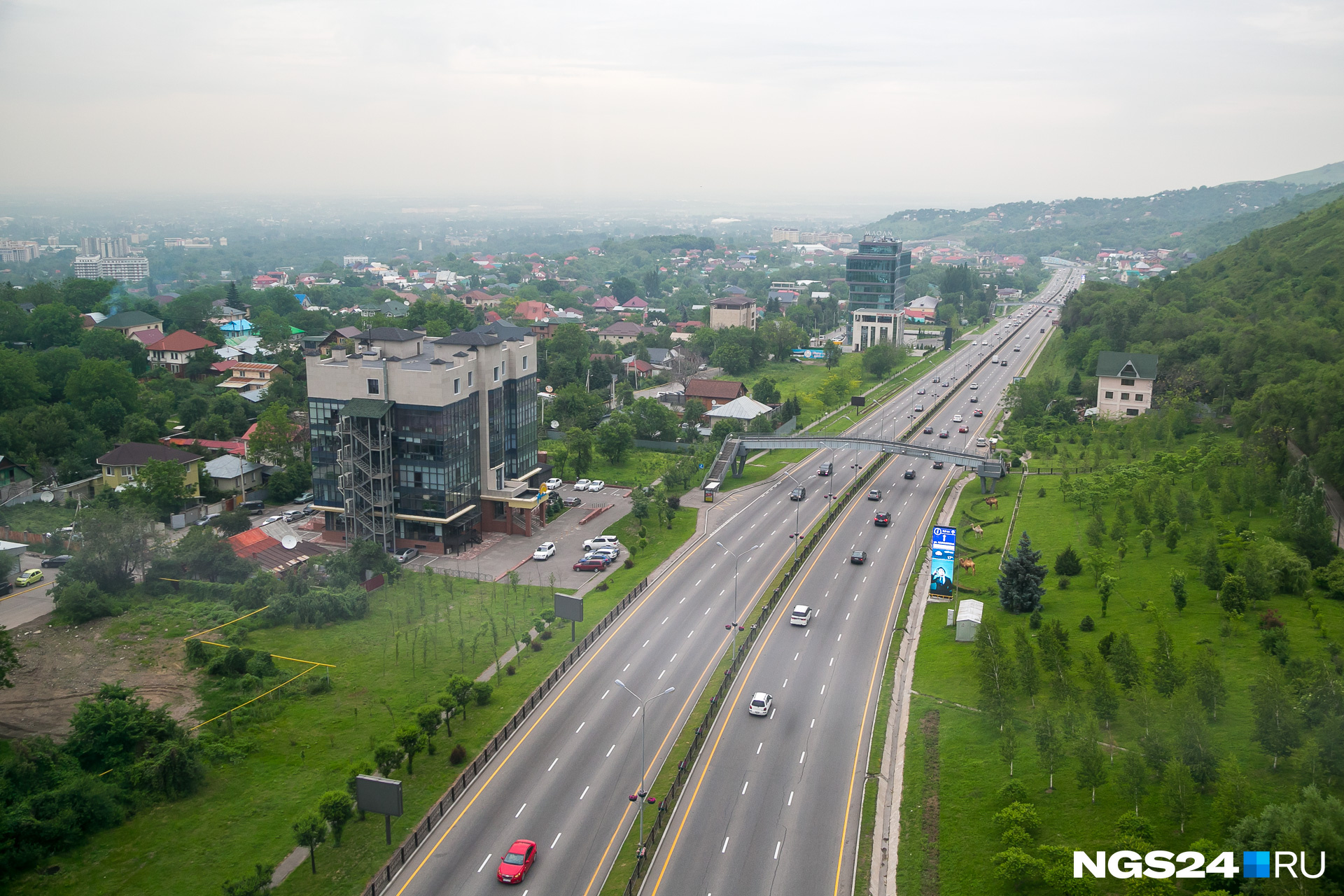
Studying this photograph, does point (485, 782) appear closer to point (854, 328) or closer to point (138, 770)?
point (138, 770)

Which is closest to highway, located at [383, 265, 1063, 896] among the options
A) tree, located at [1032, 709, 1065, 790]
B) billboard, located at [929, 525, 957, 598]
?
billboard, located at [929, 525, 957, 598]

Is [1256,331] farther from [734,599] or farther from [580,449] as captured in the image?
[580,449]

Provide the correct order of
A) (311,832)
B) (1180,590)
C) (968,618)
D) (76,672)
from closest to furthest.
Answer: (311,832)
(76,672)
(1180,590)
(968,618)

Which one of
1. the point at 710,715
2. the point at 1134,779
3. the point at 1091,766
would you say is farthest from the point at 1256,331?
the point at 710,715

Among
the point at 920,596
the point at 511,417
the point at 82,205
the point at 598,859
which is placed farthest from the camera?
the point at 511,417

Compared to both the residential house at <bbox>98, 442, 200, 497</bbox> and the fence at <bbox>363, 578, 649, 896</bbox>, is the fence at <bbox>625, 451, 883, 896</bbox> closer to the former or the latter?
the fence at <bbox>363, 578, 649, 896</bbox>

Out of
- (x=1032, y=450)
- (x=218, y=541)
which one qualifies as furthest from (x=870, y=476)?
(x=218, y=541)
